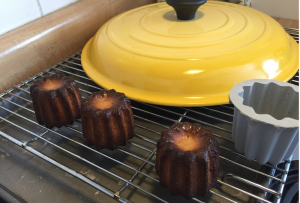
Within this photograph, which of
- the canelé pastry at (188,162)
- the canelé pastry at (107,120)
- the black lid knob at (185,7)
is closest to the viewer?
the canelé pastry at (188,162)

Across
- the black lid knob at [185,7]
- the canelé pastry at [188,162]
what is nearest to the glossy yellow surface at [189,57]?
the black lid knob at [185,7]

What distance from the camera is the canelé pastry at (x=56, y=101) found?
0.59 metres

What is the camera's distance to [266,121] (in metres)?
0.42

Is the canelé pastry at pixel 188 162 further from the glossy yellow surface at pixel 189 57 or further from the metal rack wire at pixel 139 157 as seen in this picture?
the glossy yellow surface at pixel 189 57

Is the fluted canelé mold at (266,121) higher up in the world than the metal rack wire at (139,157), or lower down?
higher up

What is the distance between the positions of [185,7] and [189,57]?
0.20 meters

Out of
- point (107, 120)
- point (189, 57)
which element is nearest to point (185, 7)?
point (189, 57)

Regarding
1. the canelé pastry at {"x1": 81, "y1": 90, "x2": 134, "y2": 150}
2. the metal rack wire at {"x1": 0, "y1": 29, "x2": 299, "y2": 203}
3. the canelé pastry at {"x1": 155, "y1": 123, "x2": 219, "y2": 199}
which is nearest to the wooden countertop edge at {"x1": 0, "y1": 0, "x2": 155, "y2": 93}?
the metal rack wire at {"x1": 0, "y1": 29, "x2": 299, "y2": 203}

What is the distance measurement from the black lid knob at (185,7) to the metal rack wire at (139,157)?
11.7 inches

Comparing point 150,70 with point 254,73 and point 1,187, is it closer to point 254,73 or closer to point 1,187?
point 254,73

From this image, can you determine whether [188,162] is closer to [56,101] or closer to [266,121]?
[266,121]

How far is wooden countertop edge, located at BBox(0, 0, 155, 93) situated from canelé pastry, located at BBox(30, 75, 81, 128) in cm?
22

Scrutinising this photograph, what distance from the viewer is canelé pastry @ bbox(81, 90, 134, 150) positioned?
0.52 metres

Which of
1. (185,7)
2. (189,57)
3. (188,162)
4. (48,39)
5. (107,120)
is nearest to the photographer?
(188,162)
